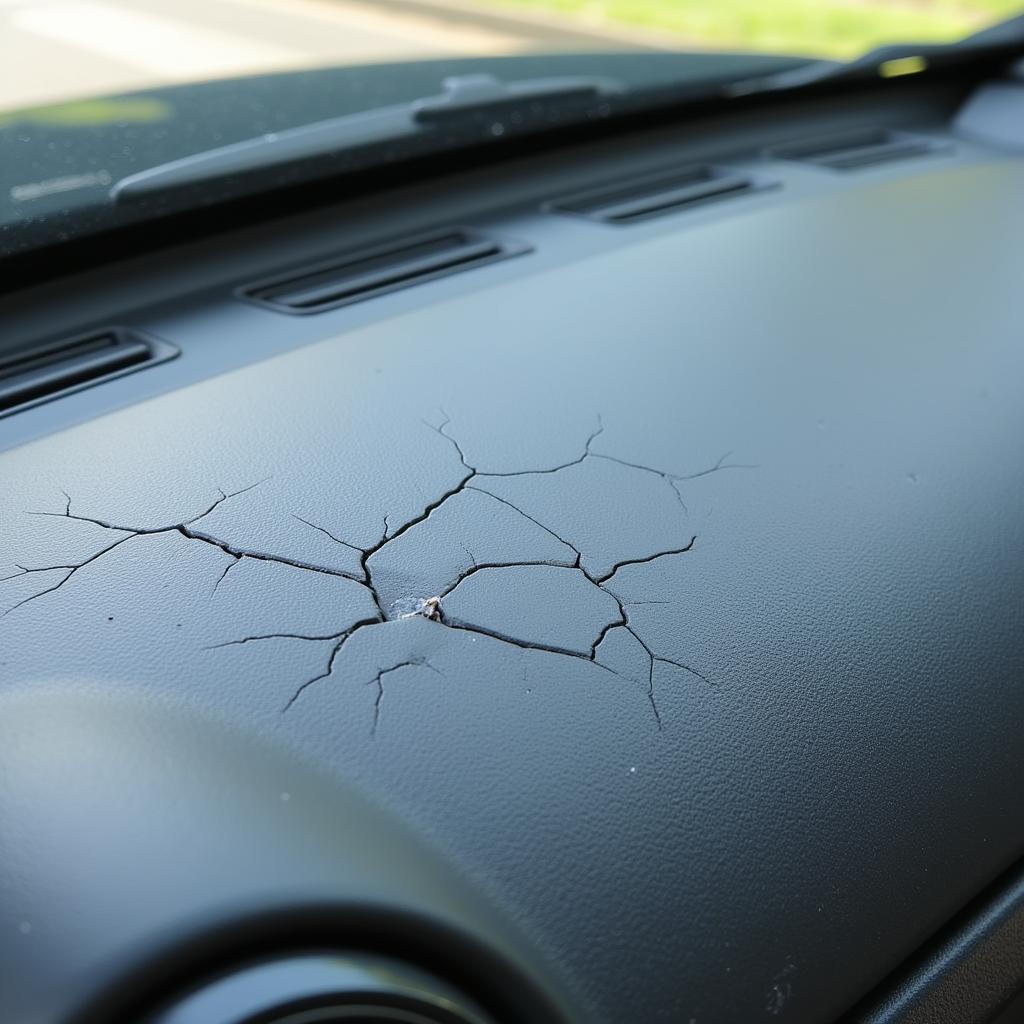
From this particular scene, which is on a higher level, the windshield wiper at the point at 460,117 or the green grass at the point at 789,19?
the windshield wiper at the point at 460,117

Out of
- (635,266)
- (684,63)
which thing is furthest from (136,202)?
(684,63)

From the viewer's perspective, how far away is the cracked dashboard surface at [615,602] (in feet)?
3.87

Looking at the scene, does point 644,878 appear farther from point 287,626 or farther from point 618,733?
point 287,626

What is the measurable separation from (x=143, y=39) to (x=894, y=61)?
6.62 ft

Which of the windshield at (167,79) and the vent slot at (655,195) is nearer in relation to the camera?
the windshield at (167,79)

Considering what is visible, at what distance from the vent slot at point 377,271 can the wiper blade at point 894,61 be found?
96 centimetres

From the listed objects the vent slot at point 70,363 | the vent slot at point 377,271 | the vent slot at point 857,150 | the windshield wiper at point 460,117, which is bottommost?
the vent slot at point 70,363

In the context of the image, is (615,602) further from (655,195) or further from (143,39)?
(143,39)

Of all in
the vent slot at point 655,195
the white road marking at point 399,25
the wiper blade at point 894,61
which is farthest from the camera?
the white road marking at point 399,25

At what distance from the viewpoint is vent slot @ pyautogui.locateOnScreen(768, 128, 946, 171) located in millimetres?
2770

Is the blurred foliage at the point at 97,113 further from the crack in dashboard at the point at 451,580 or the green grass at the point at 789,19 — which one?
the green grass at the point at 789,19

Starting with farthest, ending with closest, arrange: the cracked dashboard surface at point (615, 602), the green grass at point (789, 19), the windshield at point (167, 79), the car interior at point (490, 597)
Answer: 1. the green grass at point (789, 19)
2. the windshield at point (167, 79)
3. the cracked dashboard surface at point (615, 602)
4. the car interior at point (490, 597)

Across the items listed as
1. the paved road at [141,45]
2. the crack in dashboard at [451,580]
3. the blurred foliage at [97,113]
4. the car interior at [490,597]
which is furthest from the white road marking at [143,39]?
the crack in dashboard at [451,580]

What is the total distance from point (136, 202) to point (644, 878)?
4.54ft
